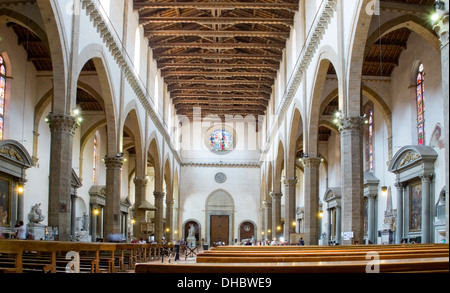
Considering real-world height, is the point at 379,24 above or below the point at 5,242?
above

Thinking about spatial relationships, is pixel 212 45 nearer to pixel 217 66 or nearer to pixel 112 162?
pixel 217 66

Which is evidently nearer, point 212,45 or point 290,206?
point 290,206

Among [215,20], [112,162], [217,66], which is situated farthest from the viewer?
[217,66]

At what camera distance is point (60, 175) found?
641 inches

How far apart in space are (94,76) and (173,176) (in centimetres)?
2137

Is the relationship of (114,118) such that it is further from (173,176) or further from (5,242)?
(173,176)

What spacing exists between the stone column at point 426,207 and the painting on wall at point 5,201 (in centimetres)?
1670

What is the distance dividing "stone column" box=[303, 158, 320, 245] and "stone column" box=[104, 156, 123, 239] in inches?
342

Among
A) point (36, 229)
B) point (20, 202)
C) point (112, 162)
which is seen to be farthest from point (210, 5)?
point (36, 229)

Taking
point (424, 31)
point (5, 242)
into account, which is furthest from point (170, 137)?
point (5, 242)

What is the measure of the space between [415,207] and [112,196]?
13301mm
